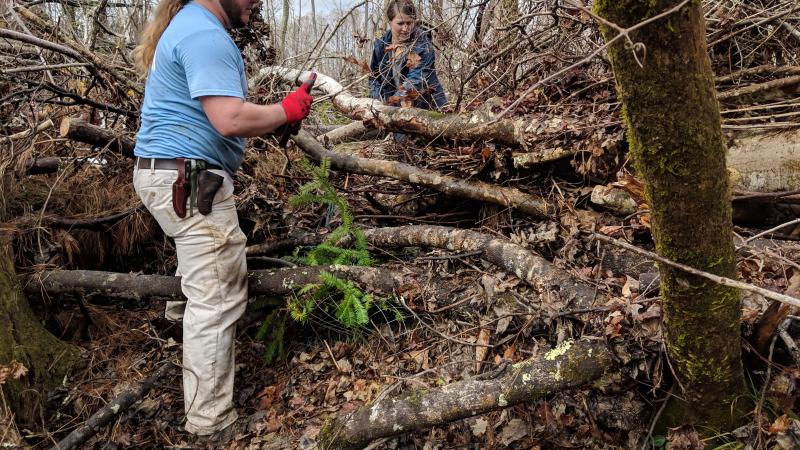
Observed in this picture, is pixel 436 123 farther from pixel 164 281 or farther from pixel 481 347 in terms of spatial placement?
pixel 164 281

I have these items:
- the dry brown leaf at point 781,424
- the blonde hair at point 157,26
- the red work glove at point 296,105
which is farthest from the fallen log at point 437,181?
the dry brown leaf at point 781,424

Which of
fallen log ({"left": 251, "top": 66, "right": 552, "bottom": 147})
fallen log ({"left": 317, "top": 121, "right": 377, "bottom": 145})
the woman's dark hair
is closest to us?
fallen log ({"left": 251, "top": 66, "right": 552, "bottom": 147})

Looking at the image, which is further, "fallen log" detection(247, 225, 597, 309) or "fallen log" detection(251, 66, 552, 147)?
"fallen log" detection(251, 66, 552, 147)

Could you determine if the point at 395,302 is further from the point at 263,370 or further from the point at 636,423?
the point at 636,423

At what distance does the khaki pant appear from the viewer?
294 cm

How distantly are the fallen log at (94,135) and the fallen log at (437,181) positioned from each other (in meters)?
1.32

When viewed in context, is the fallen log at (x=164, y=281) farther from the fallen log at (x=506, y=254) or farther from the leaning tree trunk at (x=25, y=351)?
the fallen log at (x=506, y=254)

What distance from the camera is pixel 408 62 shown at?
16.2 ft

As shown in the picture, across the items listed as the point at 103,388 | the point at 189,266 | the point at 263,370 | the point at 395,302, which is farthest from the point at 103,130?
the point at 395,302

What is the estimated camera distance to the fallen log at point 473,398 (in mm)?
2160

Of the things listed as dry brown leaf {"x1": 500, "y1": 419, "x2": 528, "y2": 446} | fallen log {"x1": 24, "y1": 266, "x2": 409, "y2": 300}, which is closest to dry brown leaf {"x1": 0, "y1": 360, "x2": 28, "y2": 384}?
fallen log {"x1": 24, "y1": 266, "x2": 409, "y2": 300}

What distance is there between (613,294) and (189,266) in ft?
7.97

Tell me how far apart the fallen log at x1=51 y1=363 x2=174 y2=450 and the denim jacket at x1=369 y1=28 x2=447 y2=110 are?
3247mm

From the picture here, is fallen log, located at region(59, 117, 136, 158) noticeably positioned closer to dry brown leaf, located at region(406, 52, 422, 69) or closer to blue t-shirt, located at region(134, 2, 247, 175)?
blue t-shirt, located at region(134, 2, 247, 175)
